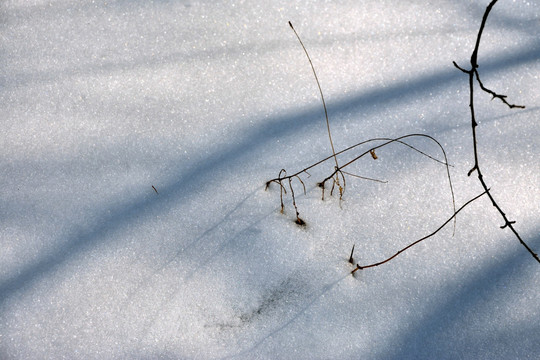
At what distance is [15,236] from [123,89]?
36 centimetres

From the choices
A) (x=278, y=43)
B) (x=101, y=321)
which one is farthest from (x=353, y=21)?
(x=101, y=321)

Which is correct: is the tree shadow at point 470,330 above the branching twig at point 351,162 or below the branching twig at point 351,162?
below

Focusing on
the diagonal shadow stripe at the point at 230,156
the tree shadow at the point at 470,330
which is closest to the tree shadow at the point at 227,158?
the diagonal shadow stripe at the point at 230,156

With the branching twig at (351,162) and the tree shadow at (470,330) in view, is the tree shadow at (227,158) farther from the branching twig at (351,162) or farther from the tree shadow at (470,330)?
the tree shadow at (470,330)

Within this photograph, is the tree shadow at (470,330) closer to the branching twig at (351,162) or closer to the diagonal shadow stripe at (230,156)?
the branching twig at (351,162)

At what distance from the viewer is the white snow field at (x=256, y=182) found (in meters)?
0.79

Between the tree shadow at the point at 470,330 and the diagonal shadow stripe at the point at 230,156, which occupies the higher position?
the diagonal shadow stripe at the point at 230,156

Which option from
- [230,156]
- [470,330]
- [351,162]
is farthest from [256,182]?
[470,330]

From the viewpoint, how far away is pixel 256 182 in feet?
2.75

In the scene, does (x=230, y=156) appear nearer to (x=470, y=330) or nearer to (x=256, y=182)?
(x=256, y=182)

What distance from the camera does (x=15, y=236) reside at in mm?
825

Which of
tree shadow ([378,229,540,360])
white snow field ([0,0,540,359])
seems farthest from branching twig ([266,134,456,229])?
tree shadow ([378,229,540,360])

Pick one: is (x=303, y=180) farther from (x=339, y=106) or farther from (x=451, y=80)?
(x=451, y=80)

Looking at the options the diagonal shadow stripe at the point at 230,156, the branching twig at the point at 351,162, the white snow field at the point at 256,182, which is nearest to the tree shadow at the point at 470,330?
the white snow field at the point at 256,182
